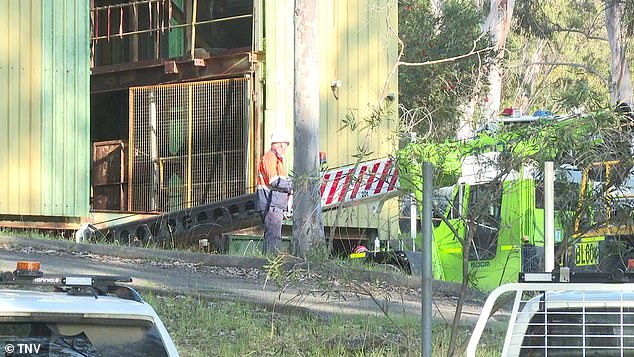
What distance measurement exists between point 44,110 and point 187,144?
341 centimetres

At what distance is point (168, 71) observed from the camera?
21.8 metres

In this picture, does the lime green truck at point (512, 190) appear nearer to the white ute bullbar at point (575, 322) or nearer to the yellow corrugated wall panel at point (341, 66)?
the white ute bullbar at point (575, 322)

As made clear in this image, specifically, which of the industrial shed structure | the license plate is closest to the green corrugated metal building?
the industrial shed structure

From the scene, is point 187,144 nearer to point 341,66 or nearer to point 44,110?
point 44,110

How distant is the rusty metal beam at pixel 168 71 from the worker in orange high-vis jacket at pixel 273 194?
356 cm

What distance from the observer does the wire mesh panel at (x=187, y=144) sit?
2088cm

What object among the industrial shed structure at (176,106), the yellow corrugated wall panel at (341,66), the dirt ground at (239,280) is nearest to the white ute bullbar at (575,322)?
the dirt ground at (239,280)

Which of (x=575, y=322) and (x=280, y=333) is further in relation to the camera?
(x=280, y=333)

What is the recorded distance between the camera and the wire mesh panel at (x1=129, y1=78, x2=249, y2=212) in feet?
68.5

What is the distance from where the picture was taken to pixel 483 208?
8148 millimetres

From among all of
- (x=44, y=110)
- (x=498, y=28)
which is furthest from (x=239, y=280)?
(x=498, y=28)

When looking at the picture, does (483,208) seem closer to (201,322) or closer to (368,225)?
(201,322)

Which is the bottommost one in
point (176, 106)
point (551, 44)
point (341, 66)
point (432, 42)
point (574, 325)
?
point (574, 325)

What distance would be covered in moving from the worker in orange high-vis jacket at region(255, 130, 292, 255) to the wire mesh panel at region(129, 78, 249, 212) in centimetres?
368
